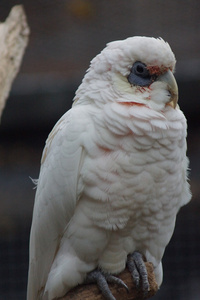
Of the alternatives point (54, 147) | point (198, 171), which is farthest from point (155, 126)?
point (198, 171)

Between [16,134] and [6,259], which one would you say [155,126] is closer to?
[16,134]

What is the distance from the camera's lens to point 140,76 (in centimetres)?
190

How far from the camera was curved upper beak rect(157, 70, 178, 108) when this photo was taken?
190 cm

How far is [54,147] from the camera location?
76.2 inches

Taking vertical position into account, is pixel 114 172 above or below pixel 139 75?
below

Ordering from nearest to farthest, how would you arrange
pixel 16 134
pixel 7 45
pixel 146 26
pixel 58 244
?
1. pixel 58 244
2. pixel 7 45
3. pixel 146 26
4. pixel 16 134

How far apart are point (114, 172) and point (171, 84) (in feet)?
1.11

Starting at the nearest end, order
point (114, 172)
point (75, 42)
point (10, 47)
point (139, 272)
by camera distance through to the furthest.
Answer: point (114, 172), point (139, 272), point (10, 47), point (75, 42)

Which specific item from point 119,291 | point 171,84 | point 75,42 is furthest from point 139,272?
point 75,42

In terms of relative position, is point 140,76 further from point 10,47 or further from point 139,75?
point 10,47

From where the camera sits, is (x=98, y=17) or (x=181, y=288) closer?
(x=98, y=17)

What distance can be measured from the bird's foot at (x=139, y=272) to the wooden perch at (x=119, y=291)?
20mm

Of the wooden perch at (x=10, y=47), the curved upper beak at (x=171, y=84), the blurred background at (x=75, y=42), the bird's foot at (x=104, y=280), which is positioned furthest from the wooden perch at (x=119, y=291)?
the blurred background at (x=75, y=42)

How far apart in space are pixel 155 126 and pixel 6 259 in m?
2.17
